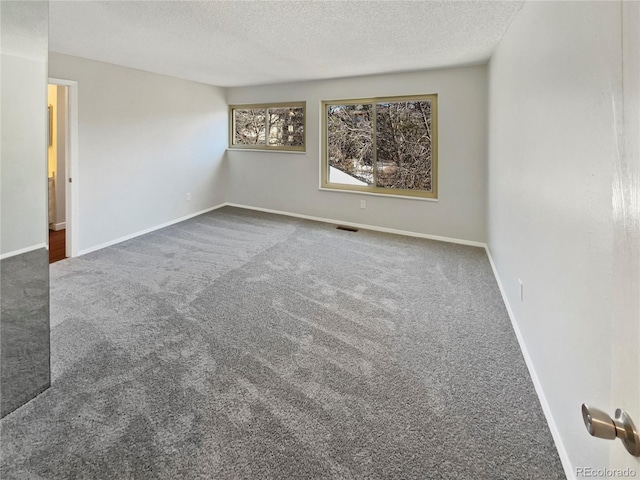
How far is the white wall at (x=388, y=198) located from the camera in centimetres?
462

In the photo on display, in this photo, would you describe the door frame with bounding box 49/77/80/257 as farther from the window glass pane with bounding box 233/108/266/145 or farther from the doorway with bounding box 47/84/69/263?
the window glass pane with bounding box 233/108/266/145

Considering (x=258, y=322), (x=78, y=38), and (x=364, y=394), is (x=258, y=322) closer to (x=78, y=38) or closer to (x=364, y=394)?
(x=364, y=394)

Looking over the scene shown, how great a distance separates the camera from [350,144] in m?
5.76

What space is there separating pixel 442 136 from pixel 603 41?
12.6 feet

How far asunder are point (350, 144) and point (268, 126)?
68.8 inches

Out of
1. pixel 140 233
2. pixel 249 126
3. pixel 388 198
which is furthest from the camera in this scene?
pixel 249 126

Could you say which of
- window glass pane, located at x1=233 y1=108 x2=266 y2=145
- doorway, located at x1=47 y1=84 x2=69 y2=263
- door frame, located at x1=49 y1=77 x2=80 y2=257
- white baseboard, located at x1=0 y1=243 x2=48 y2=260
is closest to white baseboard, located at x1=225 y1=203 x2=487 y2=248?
window glass pane, located at x1=233 y1=108 x2=266 y2=145

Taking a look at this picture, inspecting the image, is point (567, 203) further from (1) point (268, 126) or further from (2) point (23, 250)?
(1) point (268, 126)

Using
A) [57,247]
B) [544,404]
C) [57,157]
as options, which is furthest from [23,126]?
[57,157]

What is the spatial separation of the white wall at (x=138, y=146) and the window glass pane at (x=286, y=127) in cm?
105

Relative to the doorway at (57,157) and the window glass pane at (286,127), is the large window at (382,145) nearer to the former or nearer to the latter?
the window glass pane at (286,127)

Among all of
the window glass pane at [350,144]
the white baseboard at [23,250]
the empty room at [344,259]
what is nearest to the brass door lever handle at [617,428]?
the empty room at [344,259]

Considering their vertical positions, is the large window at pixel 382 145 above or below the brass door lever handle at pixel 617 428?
above

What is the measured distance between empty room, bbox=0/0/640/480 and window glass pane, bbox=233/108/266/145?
3.24 feet
